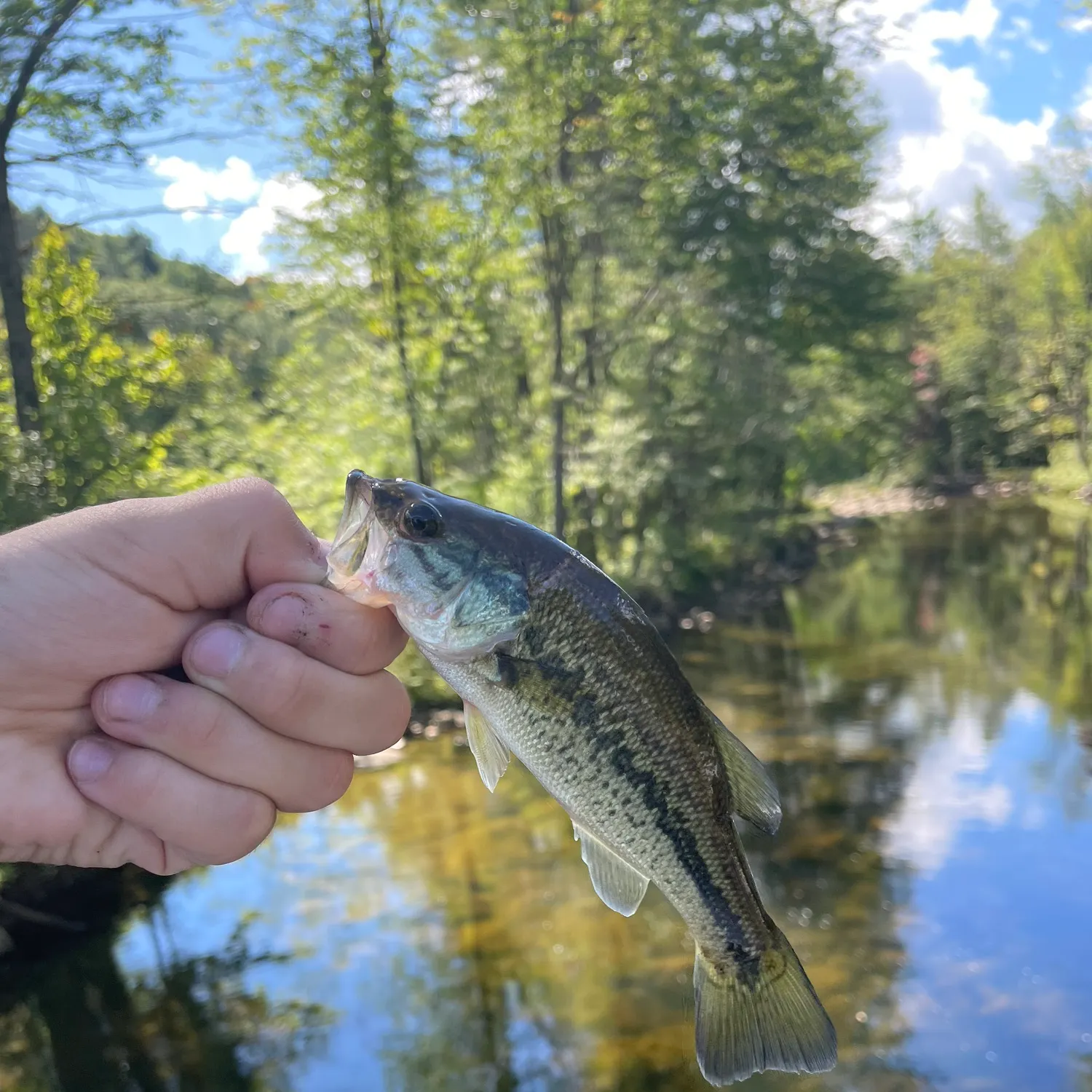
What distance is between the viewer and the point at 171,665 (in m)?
2.25

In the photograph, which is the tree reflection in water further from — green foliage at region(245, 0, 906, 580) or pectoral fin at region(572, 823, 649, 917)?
green foliage at region(245, 0, 906, 580)

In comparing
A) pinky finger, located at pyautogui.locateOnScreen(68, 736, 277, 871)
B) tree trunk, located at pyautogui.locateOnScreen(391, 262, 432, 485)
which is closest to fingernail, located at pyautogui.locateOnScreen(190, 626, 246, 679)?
pinky finger, located at pyautogui.locateOnScreen(68, 736, 277, 871)

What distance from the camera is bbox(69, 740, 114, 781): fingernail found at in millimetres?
2121

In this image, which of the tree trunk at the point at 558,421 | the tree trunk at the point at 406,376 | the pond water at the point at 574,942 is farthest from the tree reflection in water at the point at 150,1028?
the tree trunk at the point at 558,421

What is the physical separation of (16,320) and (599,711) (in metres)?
9.04

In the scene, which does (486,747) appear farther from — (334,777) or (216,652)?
(216,652)

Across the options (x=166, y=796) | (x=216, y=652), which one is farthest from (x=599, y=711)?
(x=166, y=796)

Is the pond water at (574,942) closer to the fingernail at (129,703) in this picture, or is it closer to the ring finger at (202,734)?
the ring finger at (202,734)

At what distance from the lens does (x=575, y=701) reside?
A: 2.08m

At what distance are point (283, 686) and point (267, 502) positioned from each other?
48 centimetres

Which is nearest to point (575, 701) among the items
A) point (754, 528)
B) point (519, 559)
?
point (519, 559)

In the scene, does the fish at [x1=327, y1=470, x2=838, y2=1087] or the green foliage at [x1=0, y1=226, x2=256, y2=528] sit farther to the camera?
the green foliage at [x1=0, y1=226, x2=256, y2=528]

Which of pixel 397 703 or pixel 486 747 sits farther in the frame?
pixel 397 703

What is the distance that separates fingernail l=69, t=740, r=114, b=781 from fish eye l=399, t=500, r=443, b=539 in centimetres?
94
